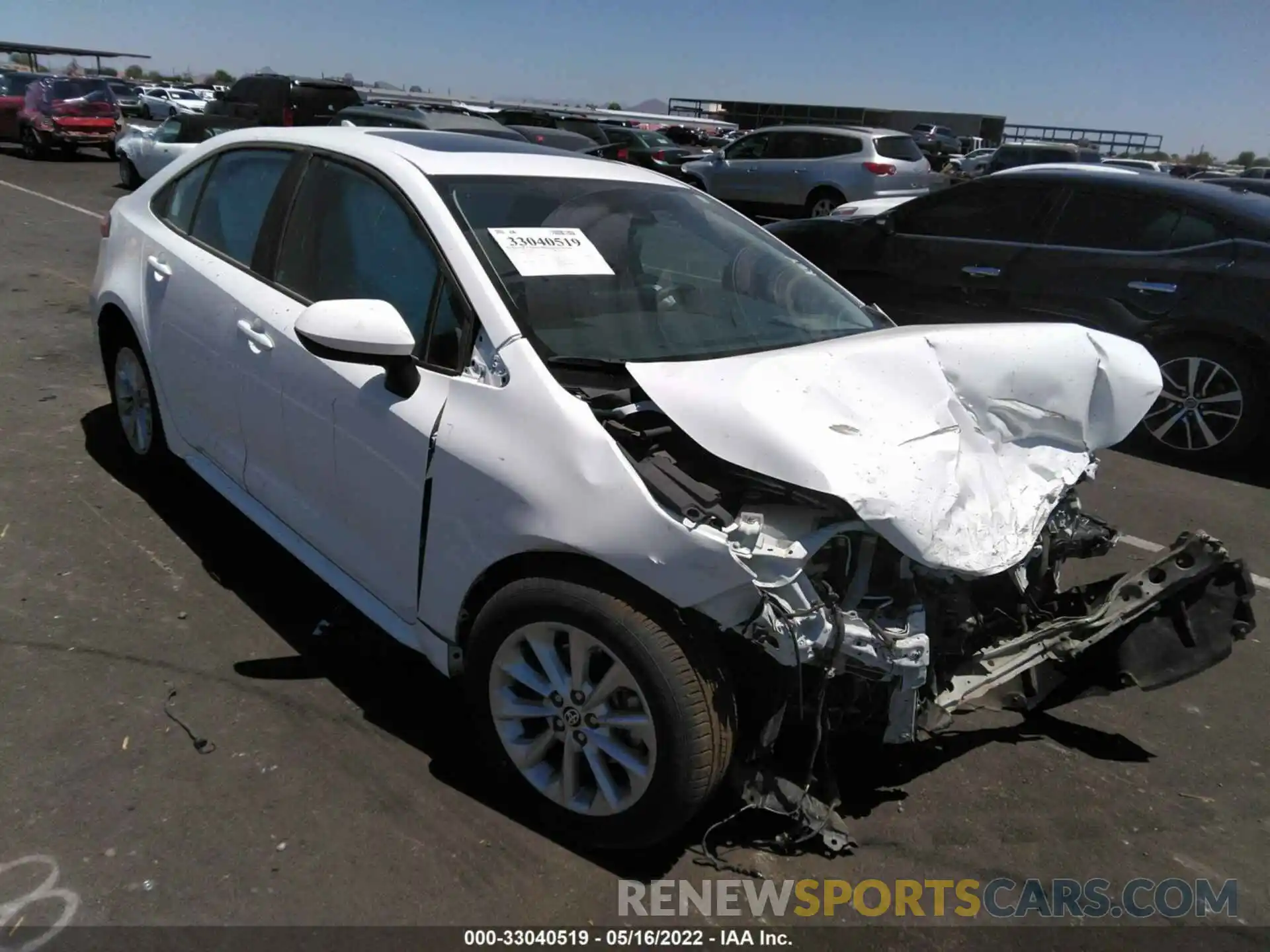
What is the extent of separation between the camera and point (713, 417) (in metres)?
2.40

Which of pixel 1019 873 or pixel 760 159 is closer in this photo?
pixel 1019 873

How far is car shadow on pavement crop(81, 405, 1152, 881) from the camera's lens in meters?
2.73

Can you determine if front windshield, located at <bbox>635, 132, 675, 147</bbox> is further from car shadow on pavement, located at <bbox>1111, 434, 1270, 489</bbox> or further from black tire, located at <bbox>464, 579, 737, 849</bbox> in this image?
black tire, located at <bbox>464, 579, 737, 849</bbox>

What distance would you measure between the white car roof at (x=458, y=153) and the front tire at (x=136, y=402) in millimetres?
1085

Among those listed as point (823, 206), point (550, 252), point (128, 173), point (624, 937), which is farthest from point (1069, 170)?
point (128, 173)

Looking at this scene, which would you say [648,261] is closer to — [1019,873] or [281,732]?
[281,732]

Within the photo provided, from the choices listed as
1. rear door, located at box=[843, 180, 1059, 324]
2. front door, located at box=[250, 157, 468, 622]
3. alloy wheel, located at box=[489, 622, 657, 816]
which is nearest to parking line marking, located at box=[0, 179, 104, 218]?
rear door, located at box=[843, 180, 1059, 324]

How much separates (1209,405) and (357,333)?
547cm

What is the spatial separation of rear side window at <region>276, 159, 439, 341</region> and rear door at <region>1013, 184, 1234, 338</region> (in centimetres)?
482

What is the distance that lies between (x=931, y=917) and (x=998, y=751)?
0.81 meters

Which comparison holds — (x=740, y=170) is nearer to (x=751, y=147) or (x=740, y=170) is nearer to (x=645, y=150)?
(x=751, y=147)

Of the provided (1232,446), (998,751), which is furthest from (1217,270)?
(998,751)

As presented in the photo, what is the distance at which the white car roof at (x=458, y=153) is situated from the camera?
3.22m

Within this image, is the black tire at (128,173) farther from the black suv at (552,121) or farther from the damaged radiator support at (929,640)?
the damaged radiator support at (929,640)
